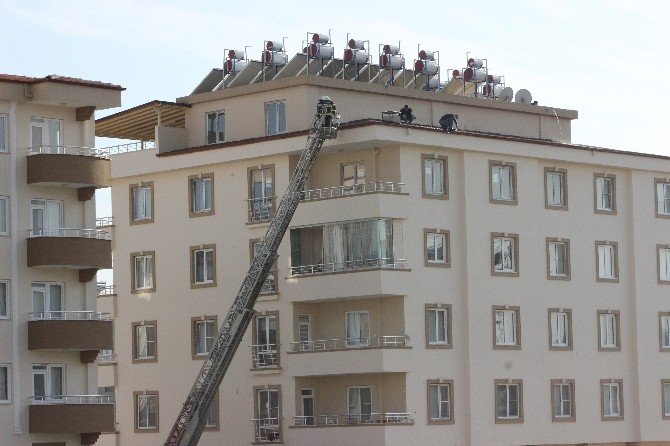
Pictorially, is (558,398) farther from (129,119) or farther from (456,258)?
(129,119)

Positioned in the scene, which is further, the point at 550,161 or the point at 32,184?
the point at 550,161

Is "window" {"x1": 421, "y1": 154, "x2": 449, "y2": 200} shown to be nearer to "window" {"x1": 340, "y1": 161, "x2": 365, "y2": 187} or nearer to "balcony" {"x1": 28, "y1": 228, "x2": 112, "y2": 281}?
"window" {"x1": 340, "y1": 161, "x2": 365, "y2": 187}

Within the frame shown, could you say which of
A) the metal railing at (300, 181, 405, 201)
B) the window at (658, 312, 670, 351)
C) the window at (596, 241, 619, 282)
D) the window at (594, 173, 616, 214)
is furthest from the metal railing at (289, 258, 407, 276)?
the window at (658, 312, 670, 351)

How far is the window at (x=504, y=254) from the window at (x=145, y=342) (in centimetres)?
1745

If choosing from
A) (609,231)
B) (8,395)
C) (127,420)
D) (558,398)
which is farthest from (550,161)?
(8,395)

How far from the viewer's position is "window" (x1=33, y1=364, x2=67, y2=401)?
76.8m

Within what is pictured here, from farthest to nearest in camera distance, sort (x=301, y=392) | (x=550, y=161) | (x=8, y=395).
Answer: (x=550, y=161) → (x=301, y=392) → (x=8, y=395)

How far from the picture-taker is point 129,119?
97062mm

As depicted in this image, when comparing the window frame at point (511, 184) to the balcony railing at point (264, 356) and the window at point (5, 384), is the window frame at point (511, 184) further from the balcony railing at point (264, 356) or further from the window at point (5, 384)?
the window at point (5, 384)

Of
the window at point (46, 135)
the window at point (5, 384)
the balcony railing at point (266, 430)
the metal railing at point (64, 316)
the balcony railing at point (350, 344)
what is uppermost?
the window at point (46, 135)

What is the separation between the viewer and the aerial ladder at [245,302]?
81938mm

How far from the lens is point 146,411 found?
9469 cm

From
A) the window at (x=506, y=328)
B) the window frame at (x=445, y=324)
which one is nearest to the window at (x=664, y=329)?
the window at (x=506, y=328)

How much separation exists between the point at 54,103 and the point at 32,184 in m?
3.51
